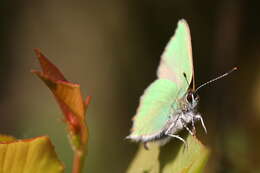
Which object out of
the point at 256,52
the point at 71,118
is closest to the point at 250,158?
the point at 256,52

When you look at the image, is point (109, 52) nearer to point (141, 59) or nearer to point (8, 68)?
point (141, 59)

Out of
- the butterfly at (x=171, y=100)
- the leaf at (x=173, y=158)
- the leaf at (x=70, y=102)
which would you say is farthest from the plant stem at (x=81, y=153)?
the butterfly at (x=171, y=100)

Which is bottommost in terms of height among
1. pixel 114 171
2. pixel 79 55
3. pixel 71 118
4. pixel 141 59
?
pixel 114 171

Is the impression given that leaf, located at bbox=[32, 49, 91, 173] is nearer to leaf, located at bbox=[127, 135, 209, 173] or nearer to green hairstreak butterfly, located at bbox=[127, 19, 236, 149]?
leaf, located at bbox=[127, 135, 209, 173]

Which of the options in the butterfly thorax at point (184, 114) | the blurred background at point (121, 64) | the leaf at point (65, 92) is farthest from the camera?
the blurred background at point (121, 64)

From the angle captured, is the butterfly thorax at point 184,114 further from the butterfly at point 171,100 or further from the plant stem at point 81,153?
the plant stem at point 81,153

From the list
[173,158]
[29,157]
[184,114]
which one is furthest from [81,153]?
[184,114]
